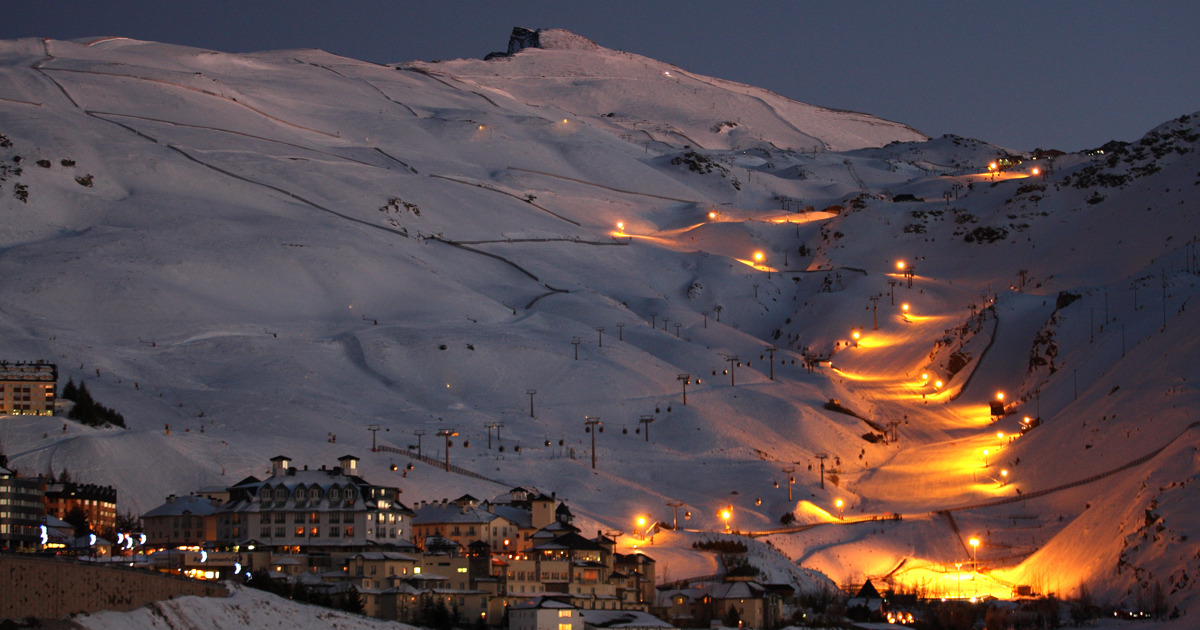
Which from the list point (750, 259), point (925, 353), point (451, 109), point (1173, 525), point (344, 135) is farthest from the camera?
point (451, 109)

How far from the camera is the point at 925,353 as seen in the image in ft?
350

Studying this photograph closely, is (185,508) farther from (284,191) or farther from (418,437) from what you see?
(284,191)

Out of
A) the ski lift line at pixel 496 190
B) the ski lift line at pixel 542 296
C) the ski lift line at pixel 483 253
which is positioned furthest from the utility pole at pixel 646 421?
the ski lift line at pixel 496 190

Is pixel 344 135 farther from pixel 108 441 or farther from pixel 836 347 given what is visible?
pixel 108 441

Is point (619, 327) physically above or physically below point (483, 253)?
below

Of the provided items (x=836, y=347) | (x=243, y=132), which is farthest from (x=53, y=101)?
(x=836, y=347)

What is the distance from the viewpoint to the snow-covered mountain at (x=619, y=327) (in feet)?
230

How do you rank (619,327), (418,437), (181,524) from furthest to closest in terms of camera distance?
(619,327) < (418,437) < (181,524)

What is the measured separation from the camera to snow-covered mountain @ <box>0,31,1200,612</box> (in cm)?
Answer: 7025

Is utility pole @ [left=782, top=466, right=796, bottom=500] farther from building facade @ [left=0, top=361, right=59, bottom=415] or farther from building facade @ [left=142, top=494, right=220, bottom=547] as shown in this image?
building facade @ [left=0, top=361, right=59, bottom=415]

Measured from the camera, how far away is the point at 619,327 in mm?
103312

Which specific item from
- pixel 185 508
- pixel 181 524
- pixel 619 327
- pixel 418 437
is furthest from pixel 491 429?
pixel 619 327

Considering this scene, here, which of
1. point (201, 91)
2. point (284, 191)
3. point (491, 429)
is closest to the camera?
point (491, 429)

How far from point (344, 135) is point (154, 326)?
7210 centimetres
